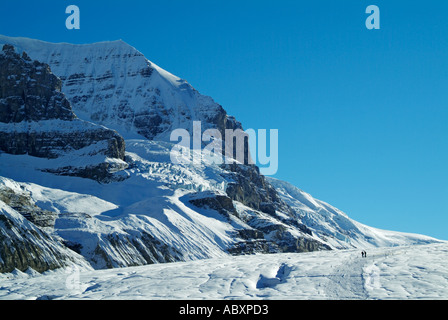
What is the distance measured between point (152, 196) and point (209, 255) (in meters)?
51.9

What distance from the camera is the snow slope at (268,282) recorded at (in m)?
49.5

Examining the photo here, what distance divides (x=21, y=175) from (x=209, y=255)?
85.7m

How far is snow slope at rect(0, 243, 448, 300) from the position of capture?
49531 millimetres

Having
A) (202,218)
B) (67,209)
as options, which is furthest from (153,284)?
(202,218)

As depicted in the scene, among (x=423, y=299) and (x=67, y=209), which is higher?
(x=67, y=209)

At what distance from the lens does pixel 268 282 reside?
58.3 metres

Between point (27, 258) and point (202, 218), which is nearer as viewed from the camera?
point (27, 258)

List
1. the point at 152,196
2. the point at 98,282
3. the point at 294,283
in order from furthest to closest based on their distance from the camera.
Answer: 1. the point at 152,196
2. the point at 98,282
3. the point at 294,283
